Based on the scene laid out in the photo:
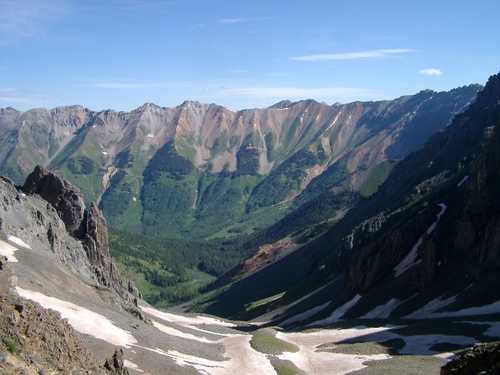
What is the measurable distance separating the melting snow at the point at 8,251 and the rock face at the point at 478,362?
51.0 m

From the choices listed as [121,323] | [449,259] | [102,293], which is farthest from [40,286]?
[449,259]

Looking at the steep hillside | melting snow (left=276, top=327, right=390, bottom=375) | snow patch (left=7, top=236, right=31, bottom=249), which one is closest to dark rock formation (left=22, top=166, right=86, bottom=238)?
the steep hillside

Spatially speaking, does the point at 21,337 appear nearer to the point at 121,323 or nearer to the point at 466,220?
the point at 121,323

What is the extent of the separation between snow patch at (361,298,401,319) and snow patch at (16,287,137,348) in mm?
58383

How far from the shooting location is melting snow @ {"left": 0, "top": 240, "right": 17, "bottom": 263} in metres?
65.3

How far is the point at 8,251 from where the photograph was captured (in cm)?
6812

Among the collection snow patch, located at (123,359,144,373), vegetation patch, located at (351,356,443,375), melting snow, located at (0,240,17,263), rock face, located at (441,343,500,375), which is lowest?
vegetation patch, located at (351,356,443,375)

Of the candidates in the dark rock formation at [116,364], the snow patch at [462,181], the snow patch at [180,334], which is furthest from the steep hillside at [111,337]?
the snow patch at [462,181]

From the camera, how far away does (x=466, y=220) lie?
105188mm

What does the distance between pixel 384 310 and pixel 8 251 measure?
65.1m

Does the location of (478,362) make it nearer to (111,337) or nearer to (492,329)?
(111,337)

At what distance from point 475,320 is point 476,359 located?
183 feet

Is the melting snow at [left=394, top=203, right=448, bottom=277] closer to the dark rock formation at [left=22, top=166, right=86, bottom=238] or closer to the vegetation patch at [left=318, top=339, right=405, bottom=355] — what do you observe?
the vegetation patch at [left=318, top=339, right=405, bottom=355]

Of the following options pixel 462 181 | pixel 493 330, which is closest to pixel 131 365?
pixel 493 330
